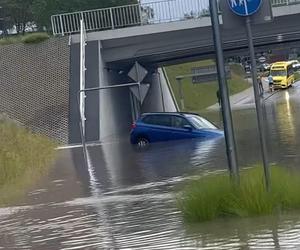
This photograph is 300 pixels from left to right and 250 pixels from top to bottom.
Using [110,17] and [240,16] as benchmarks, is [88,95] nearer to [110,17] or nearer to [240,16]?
[110,17]

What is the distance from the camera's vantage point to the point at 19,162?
22953mm

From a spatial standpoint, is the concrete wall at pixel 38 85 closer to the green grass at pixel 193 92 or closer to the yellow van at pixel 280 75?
the green grass at pixel 193 92

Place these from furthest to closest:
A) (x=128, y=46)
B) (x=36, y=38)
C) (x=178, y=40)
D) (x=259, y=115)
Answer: (x=36, y=38) < (x=128, y=46) < (x=178, y=40) < (x=259, y=115)

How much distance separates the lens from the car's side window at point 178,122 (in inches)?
1277

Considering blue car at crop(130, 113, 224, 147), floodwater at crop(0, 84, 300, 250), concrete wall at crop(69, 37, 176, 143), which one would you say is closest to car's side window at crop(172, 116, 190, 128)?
blue car at crop(130, 113, 224, 147)

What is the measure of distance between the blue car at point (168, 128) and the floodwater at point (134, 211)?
5767mm

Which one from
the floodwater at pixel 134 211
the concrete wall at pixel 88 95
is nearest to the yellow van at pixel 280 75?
the concrete wall at pixel 88 95

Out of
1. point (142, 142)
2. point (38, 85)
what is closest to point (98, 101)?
point (38, 85)

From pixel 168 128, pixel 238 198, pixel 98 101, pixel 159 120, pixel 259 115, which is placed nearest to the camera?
pixel 238 198

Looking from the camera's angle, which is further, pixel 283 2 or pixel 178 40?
pixel 178 40

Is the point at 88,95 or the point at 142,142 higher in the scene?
the point at 88,95

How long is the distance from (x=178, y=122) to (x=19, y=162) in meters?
11.0

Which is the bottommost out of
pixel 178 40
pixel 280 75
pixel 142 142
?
pixel 142 142

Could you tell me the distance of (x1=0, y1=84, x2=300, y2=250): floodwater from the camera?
905 centimetres
